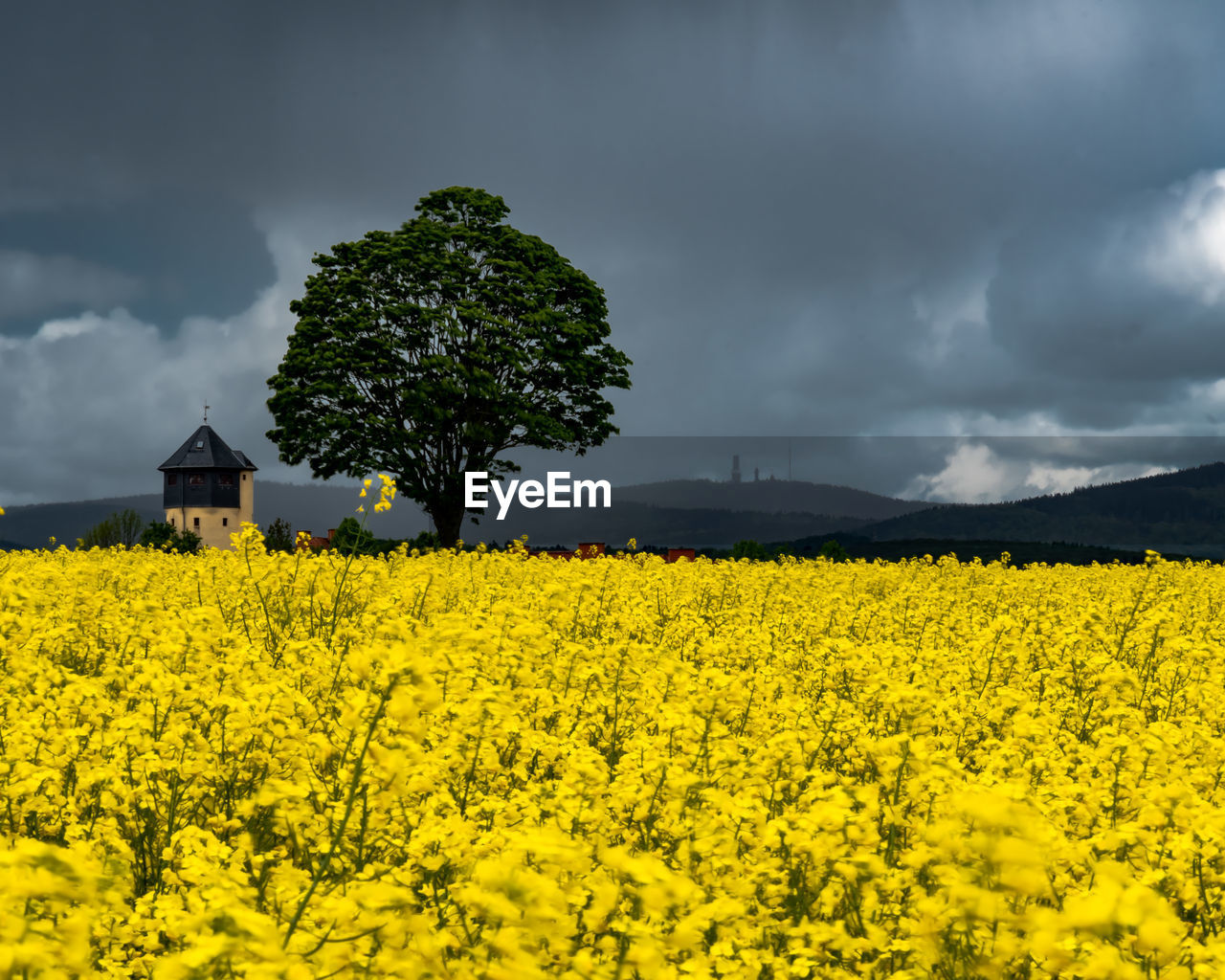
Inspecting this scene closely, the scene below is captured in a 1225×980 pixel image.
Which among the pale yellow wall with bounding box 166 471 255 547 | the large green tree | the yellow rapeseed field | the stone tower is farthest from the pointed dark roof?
the yellow rapeseed field

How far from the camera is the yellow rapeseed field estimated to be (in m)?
2.13

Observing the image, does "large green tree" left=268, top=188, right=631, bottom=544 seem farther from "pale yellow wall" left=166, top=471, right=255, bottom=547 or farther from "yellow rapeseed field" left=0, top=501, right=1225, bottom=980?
"pale yellow wall" left=166, top=471, right=255, bottom=547

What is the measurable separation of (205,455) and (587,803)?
7043 centimetres

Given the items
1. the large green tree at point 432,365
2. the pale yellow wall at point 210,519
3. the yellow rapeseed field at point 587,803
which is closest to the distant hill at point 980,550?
the large green tree at point 432,365

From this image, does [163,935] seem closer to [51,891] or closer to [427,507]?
[51,891]

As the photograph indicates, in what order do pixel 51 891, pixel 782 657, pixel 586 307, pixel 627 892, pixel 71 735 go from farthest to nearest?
pixel 586 307, pixel 782 657, pixel 71 735, pixel 627 892, pixel 51 891

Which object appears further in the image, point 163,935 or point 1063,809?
point 1063,809

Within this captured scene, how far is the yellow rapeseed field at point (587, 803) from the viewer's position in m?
2.13

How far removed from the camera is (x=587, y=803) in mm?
3633

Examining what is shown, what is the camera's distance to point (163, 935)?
11.1 ft

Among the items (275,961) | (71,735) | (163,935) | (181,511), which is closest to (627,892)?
(275,961)

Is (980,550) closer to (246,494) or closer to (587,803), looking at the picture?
(587,803)

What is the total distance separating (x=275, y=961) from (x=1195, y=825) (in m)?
3.35

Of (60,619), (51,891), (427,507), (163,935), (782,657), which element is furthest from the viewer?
(427,507)
